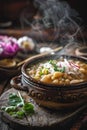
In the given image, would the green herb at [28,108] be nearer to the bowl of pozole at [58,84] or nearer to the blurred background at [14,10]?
the bowl of pozole at [58,84]

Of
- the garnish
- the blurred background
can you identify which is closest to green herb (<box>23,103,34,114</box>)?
the garnish

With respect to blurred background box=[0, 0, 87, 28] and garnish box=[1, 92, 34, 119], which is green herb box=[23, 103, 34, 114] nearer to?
garnish box=[1, 92, 34, 119]

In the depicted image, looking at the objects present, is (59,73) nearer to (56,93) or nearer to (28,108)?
(56,93)

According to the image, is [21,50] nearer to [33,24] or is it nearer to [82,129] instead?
[33,24]

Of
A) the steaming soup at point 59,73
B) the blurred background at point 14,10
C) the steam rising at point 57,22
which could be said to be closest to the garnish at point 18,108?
the steaming soup at point 59,73

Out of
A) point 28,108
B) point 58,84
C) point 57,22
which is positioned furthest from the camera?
point 57,22

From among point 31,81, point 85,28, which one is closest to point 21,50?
point 85,28

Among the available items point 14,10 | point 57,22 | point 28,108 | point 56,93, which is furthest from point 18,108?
point 14,10
